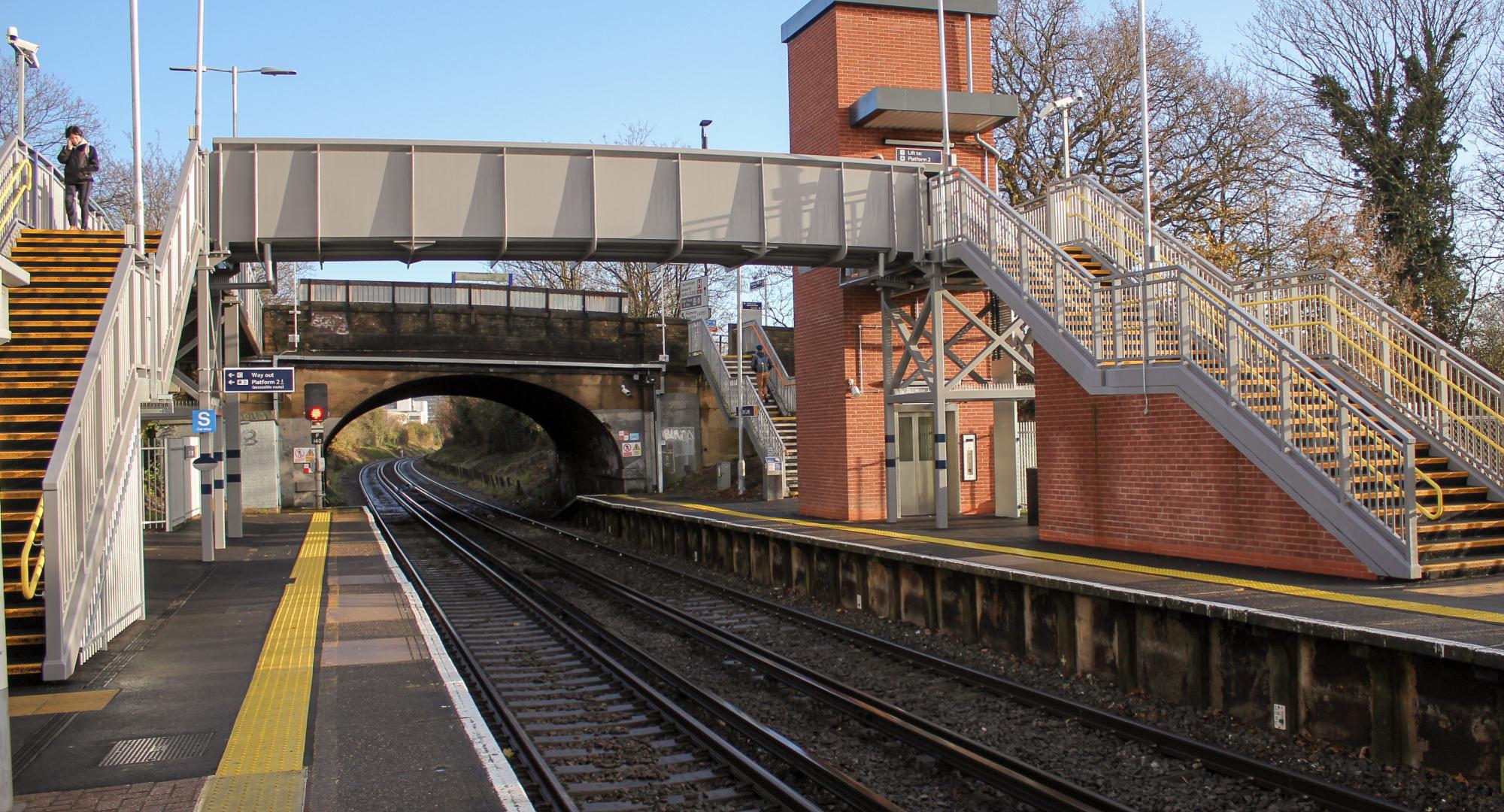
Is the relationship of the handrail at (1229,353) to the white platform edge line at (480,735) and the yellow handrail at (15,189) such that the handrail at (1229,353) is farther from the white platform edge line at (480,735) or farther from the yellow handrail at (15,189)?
the yellow handrail at (15,189)

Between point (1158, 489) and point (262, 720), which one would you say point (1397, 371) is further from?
point (262, 720)

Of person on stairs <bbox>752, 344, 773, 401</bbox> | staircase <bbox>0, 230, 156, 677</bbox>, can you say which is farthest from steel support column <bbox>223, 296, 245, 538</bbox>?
person on stairs <bbox>752, 344, 773, 401</bbox>

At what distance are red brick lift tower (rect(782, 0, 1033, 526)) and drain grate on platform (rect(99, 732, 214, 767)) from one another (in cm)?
1224

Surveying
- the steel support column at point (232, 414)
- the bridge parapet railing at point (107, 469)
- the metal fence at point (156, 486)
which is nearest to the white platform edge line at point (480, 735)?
the bridge parapet railing at point (107, 469)

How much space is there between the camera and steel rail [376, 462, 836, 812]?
7246 mm

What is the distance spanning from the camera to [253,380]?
18.8m

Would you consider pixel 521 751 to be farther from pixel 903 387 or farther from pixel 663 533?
pixel 663 533

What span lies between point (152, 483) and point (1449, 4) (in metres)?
32.7

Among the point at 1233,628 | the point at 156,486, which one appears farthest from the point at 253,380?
the point at 1233,628

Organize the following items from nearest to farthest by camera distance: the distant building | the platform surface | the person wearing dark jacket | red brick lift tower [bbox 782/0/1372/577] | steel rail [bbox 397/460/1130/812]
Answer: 1. steel rail [bbox 397/460/1130/812]
2. the platform surface
3. the person wearing dark jacket
4. red brick lift tower [bbox 782/0/1372/577]
5. the distant building

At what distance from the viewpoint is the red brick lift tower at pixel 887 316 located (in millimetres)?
18484

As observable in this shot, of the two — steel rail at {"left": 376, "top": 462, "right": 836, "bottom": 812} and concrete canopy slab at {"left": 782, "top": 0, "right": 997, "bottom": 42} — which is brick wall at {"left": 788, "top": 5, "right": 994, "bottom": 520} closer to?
concrete canopy slab at {"left": 782, "top": 0, "right": 997, "bottom": 42}

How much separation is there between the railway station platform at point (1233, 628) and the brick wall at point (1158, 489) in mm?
280

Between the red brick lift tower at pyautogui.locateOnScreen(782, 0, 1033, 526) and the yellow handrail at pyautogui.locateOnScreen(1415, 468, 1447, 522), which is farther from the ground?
the red brick lift tower at pyautogui.locateOnScreen(782, 0, 1033, 526)
